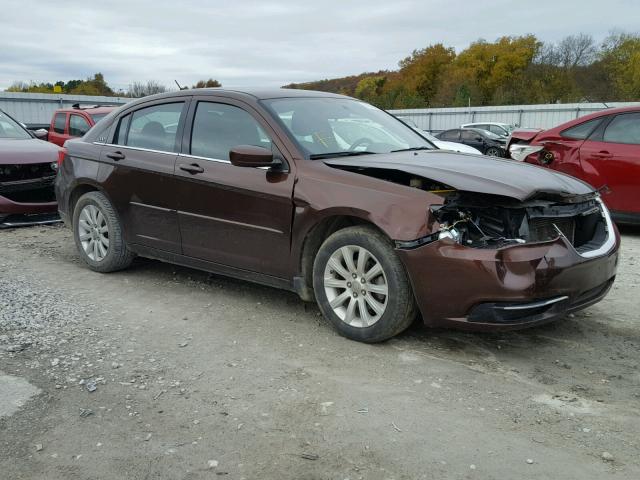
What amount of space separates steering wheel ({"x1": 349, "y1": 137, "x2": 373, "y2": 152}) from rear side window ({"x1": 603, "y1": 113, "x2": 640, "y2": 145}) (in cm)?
422

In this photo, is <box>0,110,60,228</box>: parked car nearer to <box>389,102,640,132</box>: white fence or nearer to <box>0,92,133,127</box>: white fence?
<box>0,92,133,127</box>: white fence

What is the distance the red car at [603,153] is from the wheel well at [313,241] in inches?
166

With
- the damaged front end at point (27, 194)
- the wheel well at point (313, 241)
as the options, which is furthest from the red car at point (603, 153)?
the damaged front end at point (27, 194)

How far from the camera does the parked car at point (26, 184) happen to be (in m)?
8.04

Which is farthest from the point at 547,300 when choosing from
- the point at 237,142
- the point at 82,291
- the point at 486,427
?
the point at 82,291

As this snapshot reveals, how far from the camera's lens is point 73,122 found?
1239cm

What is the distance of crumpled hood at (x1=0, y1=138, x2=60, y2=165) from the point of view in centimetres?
810

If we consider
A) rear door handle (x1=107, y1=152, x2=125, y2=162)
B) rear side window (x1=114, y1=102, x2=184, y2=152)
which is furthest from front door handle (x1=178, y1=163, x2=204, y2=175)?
rear door handle (x1=107, y1=152, x2=125, y2=162)

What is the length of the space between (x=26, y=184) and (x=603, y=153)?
7.21 metres

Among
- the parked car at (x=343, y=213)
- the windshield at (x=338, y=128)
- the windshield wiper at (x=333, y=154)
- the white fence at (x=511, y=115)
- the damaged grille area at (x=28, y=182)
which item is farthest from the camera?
the white fence at (x=511, y=115)

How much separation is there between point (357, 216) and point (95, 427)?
6.58 feet

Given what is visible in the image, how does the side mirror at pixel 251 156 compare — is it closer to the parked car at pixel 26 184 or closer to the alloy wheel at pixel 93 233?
the alloy wheel at pixel 93 233

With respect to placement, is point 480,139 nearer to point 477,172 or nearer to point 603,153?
point 603,153

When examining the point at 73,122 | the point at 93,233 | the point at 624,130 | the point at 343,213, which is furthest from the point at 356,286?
the point at 73,122
